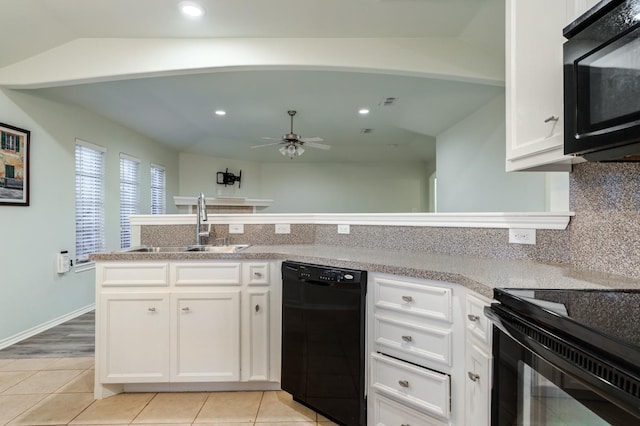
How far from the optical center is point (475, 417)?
1316mm

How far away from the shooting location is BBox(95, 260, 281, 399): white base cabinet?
7.16 feet

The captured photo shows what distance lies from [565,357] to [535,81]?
3.32 feet

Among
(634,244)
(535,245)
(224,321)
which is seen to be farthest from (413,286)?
(224,321)

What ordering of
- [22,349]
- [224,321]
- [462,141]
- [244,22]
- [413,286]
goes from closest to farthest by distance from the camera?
1. [413,286]
2. [224,321]
3. [244,22]
4. [22,349]
5. [462,141]

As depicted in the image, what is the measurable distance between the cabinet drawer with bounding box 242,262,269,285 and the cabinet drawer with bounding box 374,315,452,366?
80cm

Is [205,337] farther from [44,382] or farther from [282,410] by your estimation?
[44,382]

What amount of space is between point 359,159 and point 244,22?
6.05 meters

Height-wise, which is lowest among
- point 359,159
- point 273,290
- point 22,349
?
point 22,349

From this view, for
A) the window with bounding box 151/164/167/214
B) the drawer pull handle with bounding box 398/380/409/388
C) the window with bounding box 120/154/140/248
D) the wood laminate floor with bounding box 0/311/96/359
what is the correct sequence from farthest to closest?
the window with bounding box 151/164/167/214 → the window with bounding box 120/154/140/248 → the wood laminate floor with bounding box 0/311/96/359 → the drawer pull handle with bounding box 398/380/409/388

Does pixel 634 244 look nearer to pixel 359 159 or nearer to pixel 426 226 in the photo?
pixel 426 226

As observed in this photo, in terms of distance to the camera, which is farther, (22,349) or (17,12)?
(22,349)

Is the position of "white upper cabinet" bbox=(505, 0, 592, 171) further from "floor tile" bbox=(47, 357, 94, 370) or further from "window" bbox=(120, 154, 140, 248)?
"window" bbox=(120, 154, 140, 248)

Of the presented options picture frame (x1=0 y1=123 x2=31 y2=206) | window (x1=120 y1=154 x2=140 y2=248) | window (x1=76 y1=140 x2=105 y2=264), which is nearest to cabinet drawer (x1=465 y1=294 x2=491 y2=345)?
picture frame (x1=0 y1=123 x2=31 y2=206)

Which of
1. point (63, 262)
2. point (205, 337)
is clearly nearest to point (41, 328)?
point (63, 262)
